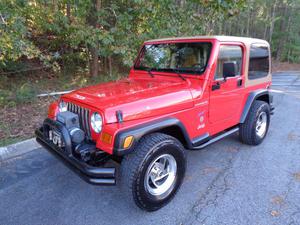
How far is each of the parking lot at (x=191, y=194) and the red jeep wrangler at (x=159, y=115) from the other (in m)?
0.30

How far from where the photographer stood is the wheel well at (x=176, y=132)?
2682 mm

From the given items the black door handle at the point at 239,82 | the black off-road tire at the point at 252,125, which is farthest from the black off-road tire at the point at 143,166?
the black off-road tire at the point at 252,125

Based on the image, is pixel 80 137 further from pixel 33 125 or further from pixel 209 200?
pixel 33 125

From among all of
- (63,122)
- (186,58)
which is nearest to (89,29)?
(186,58)

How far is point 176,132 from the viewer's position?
110 inches

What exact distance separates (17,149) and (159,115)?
2.60m

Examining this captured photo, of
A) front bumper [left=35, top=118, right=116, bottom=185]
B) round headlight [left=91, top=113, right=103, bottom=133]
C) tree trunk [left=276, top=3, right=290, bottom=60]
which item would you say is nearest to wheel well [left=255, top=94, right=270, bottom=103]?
round headlight [left=91, top=113, right=103, bottom=133]

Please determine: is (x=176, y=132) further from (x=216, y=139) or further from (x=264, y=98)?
(x=264, y=98)

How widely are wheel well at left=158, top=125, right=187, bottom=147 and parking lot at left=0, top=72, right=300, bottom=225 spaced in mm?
598

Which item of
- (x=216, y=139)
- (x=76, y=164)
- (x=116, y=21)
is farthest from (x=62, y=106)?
(x=116, y=21)

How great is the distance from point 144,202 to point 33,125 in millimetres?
3154

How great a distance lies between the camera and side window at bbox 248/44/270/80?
12.2ft

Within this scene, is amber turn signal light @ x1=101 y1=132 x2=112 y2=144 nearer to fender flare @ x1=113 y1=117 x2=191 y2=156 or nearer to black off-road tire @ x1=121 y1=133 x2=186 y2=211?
fender flare @ x1=113 y1=117 x2=191 y2=156

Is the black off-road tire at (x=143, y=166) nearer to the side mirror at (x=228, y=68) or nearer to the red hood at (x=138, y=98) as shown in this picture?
the red hood at (x=138, y=98)
